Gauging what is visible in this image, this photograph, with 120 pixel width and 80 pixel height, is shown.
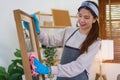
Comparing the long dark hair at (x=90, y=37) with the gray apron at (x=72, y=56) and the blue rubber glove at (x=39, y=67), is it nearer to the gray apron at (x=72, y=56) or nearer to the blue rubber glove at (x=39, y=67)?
the gray apron at (x=72, y=56)

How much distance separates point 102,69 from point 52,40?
7.03 ft

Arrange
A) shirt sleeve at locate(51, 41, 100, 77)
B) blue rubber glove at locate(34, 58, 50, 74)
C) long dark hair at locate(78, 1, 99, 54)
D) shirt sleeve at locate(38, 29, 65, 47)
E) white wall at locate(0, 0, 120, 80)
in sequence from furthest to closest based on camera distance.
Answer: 1. white wall at locate(0, 0, 120, 80)
2. shirt sleeve at locate(38, 29, 65, 47)
3. long dark hair at locate(78, 1, 99, 54)
4. shirt sleeve at locate(51, 41, 100, 77)
5. blue rubber glove at locate(34, 58, 50, 74)

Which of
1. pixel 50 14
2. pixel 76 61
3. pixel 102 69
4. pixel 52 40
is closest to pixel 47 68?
pixel 76 61

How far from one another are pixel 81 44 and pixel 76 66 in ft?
0.65

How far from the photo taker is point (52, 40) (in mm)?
1923

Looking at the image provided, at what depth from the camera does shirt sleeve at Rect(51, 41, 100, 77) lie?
60.9 inches

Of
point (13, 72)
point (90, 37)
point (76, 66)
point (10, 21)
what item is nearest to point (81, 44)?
point (90, 37)

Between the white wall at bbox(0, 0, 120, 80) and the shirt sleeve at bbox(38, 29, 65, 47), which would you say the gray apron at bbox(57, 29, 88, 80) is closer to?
the shirt sleeve at bbox(38, 29, 65, 47)

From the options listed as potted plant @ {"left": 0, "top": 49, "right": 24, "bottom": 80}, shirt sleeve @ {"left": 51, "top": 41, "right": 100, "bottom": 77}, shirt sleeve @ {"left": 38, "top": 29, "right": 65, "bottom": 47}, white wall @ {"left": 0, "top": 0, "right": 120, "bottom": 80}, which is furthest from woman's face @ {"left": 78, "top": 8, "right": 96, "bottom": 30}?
white wall @ {"left": 0, "top": 0, "right": 120, "bottom": 80}

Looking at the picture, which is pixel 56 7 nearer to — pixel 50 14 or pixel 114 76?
pixel 50 14

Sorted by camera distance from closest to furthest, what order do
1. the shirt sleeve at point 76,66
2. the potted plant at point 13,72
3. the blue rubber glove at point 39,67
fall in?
the blue rubber glove at point 39,67 < the shirt sleeve at point 76,66 < the potted plant at point 13,72

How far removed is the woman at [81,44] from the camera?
1586mm

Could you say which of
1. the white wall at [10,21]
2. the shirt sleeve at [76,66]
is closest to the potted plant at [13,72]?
the white wall at [10,21]

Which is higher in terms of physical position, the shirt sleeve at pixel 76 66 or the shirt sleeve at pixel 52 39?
the shirt sleeve at pixel 52 39
